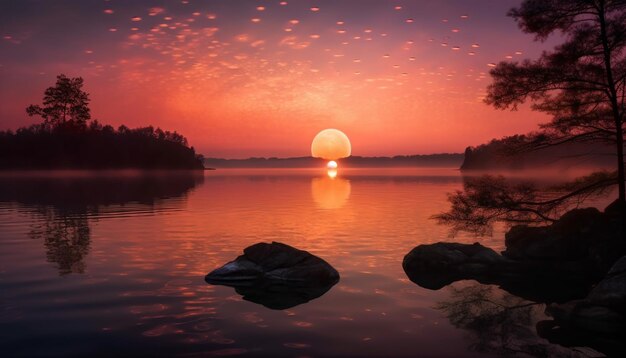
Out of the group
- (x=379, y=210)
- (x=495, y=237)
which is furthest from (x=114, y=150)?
(x=495, y=237)

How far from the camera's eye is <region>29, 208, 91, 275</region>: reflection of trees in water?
18656 millimetres

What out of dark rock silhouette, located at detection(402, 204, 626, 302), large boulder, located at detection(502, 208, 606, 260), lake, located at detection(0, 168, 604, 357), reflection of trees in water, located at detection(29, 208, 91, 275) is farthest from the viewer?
large boulder, located at detection(502, 208, 606, 260)

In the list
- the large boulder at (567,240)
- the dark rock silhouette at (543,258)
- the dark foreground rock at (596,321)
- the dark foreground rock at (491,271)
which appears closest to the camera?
the dark foreground rock at (596,321)

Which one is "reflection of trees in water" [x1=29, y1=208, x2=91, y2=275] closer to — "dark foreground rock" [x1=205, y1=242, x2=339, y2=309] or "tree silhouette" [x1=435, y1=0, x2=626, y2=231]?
"dark foreground rock" [x1=205, y1=242, x2=339, y2=309]

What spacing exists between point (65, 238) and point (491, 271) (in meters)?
19.6

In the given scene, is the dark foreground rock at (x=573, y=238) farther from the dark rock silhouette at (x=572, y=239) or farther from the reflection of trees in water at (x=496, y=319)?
the reflection of trees in water at (x=496, y=319)

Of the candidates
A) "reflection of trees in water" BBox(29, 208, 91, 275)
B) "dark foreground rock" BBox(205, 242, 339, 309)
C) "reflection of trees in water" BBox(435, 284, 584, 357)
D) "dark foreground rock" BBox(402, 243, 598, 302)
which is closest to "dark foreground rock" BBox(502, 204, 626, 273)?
"dark foreground rock" BBox(402, 243, 598, 302)

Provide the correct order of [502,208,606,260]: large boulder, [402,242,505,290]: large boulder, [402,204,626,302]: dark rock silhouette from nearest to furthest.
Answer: [402,204,626,302]: dark rock silhouette
[402,242,505,290]: large boulder
[502,208,606,260]: large boulder

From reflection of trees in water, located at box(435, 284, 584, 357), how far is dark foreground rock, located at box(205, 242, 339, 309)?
3847 millimetres

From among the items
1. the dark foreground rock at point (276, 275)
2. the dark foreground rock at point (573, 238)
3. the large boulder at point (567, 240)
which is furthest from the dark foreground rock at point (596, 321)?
the dark foreground rock at point (276, 275)

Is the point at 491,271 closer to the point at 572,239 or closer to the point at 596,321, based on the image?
the point at 572,239

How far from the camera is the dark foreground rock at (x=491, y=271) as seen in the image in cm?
1638

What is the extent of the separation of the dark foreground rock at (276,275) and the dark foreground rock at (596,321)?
621 centimetres

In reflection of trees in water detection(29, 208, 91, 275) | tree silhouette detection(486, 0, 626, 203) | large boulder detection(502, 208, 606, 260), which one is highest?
tree silhouette detection(486, 0, 626, 203)
